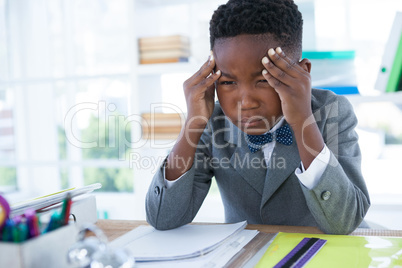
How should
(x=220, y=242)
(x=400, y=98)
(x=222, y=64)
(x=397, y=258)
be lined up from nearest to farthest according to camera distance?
(x=397, y=258)
(x=220, y=242)
(x=222, y=64)
(x=400, y=98)

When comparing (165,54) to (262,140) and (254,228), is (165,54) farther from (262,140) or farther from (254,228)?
(254,228)

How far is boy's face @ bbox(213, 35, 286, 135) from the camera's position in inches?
39.3

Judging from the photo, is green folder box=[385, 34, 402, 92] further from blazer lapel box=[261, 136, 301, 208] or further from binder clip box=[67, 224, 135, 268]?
binder clip box=[67, 224, 135, 268]

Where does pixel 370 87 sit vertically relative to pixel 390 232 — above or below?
above

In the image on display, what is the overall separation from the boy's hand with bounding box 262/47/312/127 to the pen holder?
0.57 m

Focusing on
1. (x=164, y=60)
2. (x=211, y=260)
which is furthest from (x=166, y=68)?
(x=211, y=260)

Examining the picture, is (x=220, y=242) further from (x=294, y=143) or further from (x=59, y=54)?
(x=59, y=54)

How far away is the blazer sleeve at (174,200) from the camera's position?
3.46 feet

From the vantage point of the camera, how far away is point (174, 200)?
3.65 ft

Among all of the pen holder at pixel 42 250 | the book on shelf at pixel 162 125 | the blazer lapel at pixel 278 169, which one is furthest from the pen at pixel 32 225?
the book on shelf at pixel 162 125

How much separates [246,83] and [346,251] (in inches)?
17.5

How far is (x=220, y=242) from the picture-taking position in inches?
33.7

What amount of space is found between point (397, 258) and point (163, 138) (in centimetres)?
158

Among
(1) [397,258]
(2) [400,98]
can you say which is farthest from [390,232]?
(2) [400,98]
